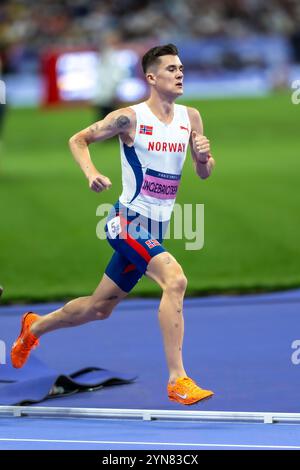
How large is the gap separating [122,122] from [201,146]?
0.54 m

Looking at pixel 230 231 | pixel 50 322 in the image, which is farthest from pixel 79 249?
pixel 50 322

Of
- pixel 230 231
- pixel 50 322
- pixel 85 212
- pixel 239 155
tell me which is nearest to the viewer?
pixel 50 322

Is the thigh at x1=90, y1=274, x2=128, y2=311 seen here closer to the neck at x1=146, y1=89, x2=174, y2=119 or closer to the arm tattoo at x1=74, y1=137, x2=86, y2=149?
the arm tattoo at x1=74, y1=137, x2=86, y2=149

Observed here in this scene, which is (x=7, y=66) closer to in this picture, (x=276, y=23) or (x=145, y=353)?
(x=276, y=23)

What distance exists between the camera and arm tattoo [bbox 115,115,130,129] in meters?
8.26

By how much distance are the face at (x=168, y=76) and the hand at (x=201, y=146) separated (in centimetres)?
31

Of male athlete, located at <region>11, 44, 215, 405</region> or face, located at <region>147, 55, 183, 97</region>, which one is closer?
male athlete, located at <region>11, 44, 215, 405</region>

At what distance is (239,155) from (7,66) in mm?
15719

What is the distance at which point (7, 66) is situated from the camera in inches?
1630

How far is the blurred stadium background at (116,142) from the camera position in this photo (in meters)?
15.4

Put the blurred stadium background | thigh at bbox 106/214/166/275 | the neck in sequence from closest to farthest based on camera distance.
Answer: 1. thigh at bbox 106/214/166/275
2. the neck
3. the blurred stadium background

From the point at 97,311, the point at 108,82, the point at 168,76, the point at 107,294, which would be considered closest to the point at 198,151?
the point at 168,76

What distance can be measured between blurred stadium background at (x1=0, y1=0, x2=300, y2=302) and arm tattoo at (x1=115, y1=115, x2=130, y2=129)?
17.4ft

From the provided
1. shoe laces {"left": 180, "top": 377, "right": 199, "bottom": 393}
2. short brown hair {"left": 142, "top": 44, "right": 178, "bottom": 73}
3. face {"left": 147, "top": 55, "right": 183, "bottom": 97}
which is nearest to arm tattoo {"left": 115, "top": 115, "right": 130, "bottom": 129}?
face {"left": 147, "top": 55, "right": 183, "bottom": 97}
